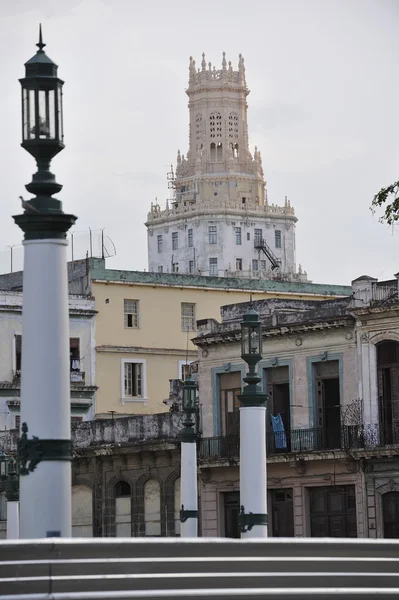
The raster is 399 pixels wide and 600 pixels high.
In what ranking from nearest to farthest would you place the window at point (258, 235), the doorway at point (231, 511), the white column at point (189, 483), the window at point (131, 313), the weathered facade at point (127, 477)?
the white column at point (189, 483)
the doorway at point (231, 511)
the weathered facade at point (127, 477)
the window at point (131, 313)
the window at point (258, 235)

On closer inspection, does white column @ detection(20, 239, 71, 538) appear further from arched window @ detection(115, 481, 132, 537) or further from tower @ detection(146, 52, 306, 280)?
tower @ detection(146, 52, 306, 280)

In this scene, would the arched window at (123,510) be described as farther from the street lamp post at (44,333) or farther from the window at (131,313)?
the street lamp post at (44,333)

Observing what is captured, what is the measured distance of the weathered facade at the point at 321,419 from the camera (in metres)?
48.2

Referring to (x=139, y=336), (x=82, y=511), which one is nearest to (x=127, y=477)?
(x=82, y=511)

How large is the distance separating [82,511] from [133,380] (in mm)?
12149

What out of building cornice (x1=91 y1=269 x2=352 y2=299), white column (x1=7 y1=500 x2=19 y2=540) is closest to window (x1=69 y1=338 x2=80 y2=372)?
building cornice (x1=91 y1=269 x2=352 y2=299)

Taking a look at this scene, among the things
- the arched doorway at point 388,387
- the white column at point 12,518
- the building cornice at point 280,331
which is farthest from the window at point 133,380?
the white column at point 12,518

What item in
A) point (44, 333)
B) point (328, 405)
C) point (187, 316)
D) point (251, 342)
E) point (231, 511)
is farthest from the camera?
point (187, 316)

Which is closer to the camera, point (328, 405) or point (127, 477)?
point (328, 405)

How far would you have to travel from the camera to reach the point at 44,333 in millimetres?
16391

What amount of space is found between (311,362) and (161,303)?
21478 mm

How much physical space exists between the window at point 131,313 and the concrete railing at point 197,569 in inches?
2130

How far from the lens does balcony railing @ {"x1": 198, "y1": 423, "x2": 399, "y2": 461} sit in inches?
1893

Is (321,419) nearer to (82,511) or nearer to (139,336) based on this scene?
(82,511)
